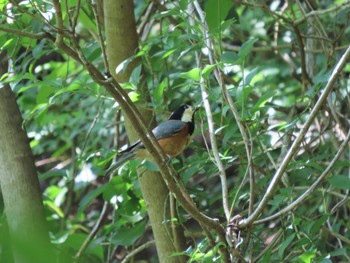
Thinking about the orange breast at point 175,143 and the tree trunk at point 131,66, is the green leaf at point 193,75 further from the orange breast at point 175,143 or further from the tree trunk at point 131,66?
the orange breast at point 175,143

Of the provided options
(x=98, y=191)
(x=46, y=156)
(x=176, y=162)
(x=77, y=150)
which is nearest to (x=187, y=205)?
(x=176, y=162)

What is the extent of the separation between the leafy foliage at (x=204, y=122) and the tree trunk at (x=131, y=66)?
76mm

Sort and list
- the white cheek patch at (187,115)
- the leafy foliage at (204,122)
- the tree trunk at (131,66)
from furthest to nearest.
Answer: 1. the white cheek patch at (187,115)
2. the tree trunk at (131,66)
3. the leafy foliage at (204,122)

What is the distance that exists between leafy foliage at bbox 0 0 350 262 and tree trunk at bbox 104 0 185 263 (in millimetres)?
76

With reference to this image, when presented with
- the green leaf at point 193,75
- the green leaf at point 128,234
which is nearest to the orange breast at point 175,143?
the green leaf at point 128,234

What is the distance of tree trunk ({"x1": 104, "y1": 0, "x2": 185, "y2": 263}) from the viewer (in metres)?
2.72

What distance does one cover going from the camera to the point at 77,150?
4895 millimetres

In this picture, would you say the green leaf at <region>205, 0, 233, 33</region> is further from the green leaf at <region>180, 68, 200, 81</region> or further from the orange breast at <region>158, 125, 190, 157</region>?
the orange breast at <region>158, 125, 190, 157</region>

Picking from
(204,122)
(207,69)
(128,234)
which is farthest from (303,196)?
(128,234)

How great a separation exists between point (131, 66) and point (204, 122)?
417mm

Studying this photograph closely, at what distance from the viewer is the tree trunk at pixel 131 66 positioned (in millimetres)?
2721

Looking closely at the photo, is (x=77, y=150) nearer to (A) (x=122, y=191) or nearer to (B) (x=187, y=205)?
(A) (x=122, y=191)

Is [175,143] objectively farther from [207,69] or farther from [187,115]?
[207,69]

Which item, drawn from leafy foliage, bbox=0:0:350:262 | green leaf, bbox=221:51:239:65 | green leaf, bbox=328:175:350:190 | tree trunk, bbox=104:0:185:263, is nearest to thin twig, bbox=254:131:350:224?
leafy foliage, bbox=0:0:350:262
